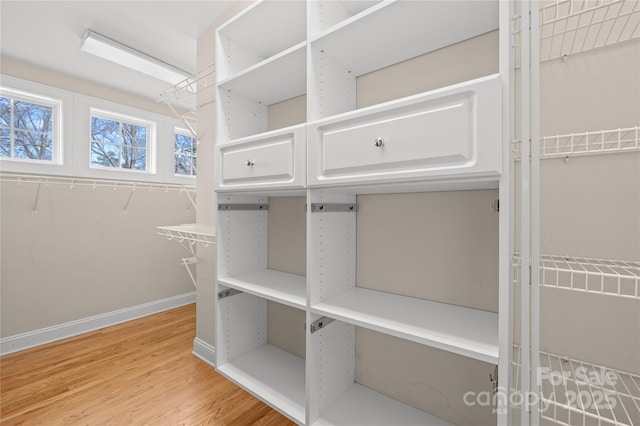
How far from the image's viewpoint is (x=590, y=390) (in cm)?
86

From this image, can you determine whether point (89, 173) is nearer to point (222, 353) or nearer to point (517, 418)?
point (222, 353)

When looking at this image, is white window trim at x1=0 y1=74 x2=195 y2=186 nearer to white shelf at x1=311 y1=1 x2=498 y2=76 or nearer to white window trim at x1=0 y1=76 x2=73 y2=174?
white window trim at x1=0 y1=76 x2=73 y2=174

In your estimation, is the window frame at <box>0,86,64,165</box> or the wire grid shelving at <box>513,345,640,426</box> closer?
the wire grid shelving at <box>513,345,640,426</box>

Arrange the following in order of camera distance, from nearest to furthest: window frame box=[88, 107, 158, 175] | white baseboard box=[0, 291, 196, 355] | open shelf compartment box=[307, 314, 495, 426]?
open shelf compartment box=[307, 314, 495, 426] → white baseboard box=[0, 291, 196, 355] → window frame box=[88, 107, 158, 175]

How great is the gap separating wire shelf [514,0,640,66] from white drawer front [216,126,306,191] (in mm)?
810

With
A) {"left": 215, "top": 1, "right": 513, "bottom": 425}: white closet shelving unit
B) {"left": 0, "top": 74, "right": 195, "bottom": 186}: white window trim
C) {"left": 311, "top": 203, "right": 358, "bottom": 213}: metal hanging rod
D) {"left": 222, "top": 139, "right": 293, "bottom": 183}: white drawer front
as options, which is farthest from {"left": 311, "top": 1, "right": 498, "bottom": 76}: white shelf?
{"left": 0, "top": 74, "right": 195, "bottom": 186}: white window trim

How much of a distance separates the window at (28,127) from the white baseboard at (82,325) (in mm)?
1439

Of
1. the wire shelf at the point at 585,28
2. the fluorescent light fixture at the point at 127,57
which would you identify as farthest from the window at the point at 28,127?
the wire shelf at the point at 585,28

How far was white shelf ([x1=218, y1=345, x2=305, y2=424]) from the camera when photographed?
1.26m

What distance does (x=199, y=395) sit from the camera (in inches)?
Answer: 64.4

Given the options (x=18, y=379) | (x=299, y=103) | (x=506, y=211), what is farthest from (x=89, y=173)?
(x=506, y=211)

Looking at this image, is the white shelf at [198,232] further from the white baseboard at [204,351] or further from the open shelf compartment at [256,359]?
the white baseboard at [204,351]

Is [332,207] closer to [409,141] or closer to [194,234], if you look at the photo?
[409,141]

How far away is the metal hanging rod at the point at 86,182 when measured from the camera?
2193mm
